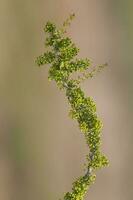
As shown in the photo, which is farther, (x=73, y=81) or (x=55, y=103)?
(x=55, y=103)

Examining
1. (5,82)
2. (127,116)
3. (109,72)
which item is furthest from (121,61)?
(5,82)

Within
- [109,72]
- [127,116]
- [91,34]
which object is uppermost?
[91,34]

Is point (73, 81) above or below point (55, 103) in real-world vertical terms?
below

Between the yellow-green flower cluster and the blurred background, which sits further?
the blurred background

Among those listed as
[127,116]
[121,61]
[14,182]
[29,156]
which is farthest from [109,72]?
[14,182]

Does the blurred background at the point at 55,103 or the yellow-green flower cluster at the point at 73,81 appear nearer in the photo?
the yellow-green flower cluster at the point at 73,81

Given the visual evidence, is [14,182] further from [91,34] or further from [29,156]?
[91,34]

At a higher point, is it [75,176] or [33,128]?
[33,128]
